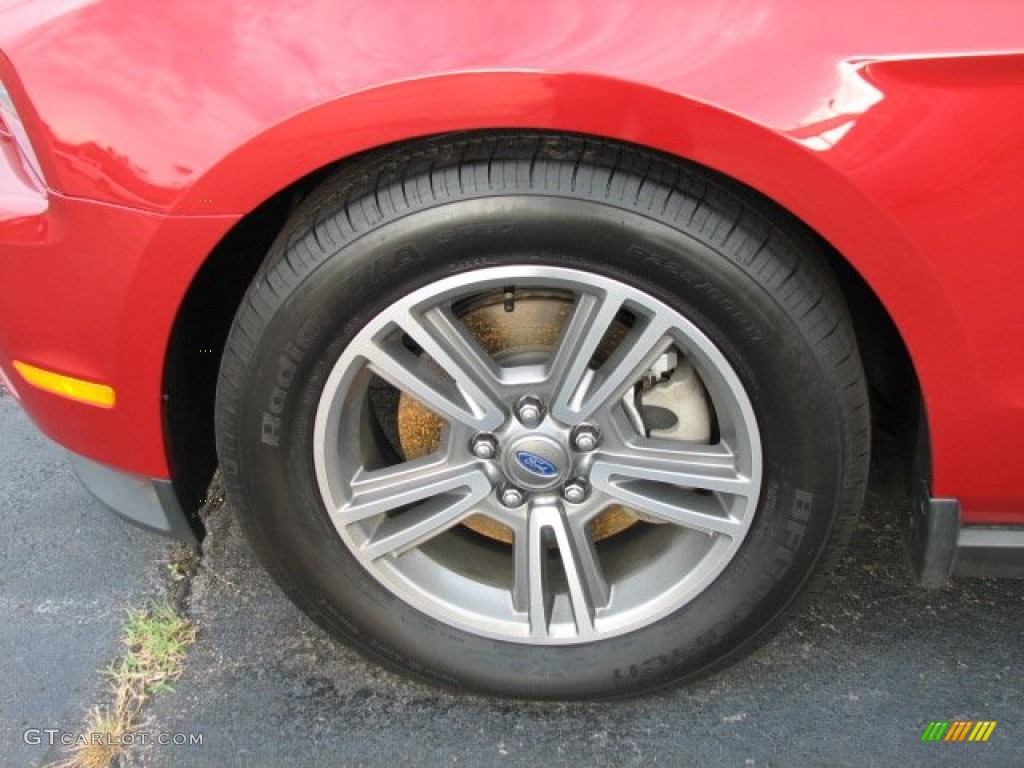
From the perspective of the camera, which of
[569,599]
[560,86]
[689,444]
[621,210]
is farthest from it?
[569,599]

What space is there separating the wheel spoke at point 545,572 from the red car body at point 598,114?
66 centimetres

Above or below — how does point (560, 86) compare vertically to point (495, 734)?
above

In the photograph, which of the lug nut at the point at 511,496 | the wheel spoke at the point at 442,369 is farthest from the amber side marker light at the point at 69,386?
the lug nut at the point at 511,496

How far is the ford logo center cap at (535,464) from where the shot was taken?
1.75 meters

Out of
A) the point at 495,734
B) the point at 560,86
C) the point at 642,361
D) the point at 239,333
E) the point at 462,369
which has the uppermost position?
the point at 560,86

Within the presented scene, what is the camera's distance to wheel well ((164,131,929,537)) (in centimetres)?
169

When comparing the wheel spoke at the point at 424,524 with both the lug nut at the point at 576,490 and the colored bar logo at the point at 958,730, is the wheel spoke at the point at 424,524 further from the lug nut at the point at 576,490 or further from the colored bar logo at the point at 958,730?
the colored bar logo at the point at 958,730

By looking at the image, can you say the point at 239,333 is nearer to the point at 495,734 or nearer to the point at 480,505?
the point at 480,505

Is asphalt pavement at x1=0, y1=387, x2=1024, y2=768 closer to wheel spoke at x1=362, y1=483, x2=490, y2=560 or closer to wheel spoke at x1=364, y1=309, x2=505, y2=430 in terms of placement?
wheel spoke at x1=362, y1=483, x2=490, y2=560

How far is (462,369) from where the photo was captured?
1682 mm

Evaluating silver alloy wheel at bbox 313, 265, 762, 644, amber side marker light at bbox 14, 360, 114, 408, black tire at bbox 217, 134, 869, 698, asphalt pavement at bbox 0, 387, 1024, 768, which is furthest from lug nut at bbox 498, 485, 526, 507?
amber side marker light at bbox 14, 360, 114, 408

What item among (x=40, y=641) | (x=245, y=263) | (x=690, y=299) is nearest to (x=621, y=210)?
(x=690, y=299)

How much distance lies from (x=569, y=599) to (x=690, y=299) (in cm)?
70

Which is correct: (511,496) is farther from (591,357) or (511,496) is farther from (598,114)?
(598,114)
